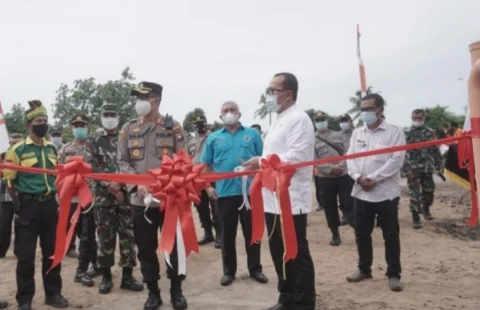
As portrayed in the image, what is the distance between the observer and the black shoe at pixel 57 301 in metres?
4.26

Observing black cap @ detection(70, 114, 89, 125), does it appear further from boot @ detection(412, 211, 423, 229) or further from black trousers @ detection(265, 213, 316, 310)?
boot @ detection(412, 211, 423, 229)

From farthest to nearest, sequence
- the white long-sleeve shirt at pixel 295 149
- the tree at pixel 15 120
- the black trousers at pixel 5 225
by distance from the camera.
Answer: the tree at pixel 15 120
the black trousers at pixel 5 225
the white long-sleeve shirt at pixel 295 149

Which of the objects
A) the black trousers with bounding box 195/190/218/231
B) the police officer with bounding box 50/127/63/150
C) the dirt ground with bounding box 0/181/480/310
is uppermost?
the police officer with bounding box 50/127/63/150

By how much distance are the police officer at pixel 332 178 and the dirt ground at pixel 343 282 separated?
1.23 feet

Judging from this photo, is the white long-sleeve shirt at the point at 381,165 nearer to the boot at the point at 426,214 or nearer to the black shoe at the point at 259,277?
the black shoe at the point at 259,277

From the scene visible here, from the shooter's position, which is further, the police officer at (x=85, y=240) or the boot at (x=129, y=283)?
the police officer at (x=85, y=240)

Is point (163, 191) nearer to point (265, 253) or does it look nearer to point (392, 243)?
point (392, 243)

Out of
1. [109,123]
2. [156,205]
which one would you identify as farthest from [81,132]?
[156,205]

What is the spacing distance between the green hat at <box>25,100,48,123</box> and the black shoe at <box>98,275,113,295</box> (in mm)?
1718

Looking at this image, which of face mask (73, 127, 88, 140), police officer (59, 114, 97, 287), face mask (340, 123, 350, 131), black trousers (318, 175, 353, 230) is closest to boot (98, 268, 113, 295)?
police officer (59, 114, 97, 287)

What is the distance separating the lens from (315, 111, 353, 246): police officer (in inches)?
265

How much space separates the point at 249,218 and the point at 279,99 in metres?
1.55

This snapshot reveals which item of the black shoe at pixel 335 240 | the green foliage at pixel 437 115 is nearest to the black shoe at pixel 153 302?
the black shoe at pixel 335 240

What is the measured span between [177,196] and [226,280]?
198 cm
